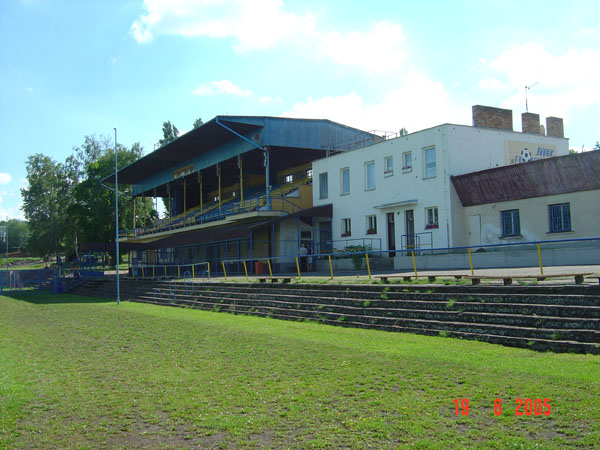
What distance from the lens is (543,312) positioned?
11.2 meters

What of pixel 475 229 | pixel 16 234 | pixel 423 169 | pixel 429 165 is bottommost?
pixel 475 229

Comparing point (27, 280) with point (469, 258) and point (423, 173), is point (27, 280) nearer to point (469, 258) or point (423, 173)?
point (423, 173)

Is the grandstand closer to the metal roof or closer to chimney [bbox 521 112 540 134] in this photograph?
the metal roof

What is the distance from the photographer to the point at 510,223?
24.2 meters

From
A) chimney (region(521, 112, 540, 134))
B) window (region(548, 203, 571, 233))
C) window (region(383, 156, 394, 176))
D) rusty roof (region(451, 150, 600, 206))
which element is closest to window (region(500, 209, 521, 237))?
rusty roof (region(451, 150, 600, 206))

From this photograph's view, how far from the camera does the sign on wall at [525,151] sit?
27703 millimetres

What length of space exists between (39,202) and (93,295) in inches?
1805

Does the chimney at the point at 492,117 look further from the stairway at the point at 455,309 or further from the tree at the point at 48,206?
the tree at the point at 48,206

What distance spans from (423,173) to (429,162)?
60 centimetres

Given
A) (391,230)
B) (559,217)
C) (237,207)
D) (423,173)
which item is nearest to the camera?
(559,217)

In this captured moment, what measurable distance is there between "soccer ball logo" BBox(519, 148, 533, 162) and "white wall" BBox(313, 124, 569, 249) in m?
0.30

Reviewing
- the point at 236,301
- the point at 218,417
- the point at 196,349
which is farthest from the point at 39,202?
the point at 218,417
